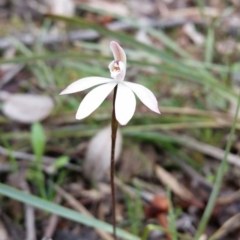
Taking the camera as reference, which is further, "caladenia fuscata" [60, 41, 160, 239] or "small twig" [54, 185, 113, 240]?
"small twig" [54, 185, 113, 240]

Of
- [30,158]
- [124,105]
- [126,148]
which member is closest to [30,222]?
[30,158]

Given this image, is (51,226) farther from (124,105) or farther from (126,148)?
(124,105)

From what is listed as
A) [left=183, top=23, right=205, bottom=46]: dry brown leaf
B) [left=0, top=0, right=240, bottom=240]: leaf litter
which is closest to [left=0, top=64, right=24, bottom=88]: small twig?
[left=0, top=0, right=240, bottom=240]: leaf litter

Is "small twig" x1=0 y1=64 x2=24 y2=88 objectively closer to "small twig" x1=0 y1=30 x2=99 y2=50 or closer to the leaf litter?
the leaf litter

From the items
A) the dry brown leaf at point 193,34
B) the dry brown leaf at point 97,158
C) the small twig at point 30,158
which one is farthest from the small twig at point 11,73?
the dry brown leaf at point 193,34

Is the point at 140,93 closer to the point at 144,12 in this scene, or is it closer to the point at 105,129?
the point at 105,129

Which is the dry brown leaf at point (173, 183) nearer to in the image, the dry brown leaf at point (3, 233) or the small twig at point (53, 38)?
the dry brown leaf at point (3, 233)

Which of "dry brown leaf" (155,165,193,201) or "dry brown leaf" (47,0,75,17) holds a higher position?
"dry brown leaf" (47,0,75,17)
